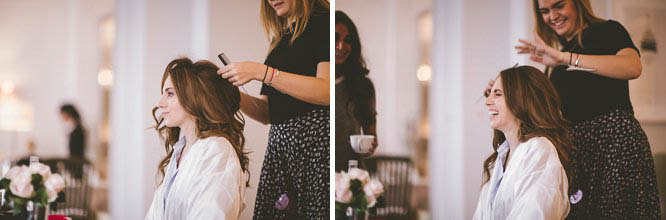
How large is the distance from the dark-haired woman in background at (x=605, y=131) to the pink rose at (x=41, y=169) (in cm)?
196

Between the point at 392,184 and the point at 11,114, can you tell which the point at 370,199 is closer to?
the point at 392,184

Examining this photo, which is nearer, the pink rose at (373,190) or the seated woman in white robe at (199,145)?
the seated woman in white robe at (199,145)

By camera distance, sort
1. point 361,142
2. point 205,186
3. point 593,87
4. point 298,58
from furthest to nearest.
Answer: point 361,142
point 298,58
point 593,87
point 205,186

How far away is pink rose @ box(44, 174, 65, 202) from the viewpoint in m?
2.50

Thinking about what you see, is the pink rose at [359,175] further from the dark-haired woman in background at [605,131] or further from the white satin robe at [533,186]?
the dark-haired woman in background at [605,131]

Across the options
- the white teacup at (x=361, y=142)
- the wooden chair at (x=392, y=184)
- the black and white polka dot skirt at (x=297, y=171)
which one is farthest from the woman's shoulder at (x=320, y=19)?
the wooden chair at (x=392, y=184)

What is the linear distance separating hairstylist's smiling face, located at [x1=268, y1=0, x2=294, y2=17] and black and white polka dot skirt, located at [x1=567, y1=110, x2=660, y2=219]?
1.20m

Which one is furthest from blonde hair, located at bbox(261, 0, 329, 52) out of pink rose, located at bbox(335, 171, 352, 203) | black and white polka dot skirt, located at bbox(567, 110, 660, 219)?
black and white polka dot skirt, located at bbox(567, 110, 660, 219)

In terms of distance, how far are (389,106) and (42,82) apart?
1.34 metres

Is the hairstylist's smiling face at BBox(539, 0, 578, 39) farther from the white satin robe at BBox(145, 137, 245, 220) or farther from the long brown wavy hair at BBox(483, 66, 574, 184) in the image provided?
the white satin robe at BBox(145, 137, 245, 220)

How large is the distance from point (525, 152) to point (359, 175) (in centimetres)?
66

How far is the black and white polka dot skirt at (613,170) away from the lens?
250 centimetres

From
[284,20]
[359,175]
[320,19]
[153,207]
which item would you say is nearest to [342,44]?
[320,19]

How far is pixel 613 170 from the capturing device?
2.51 m
